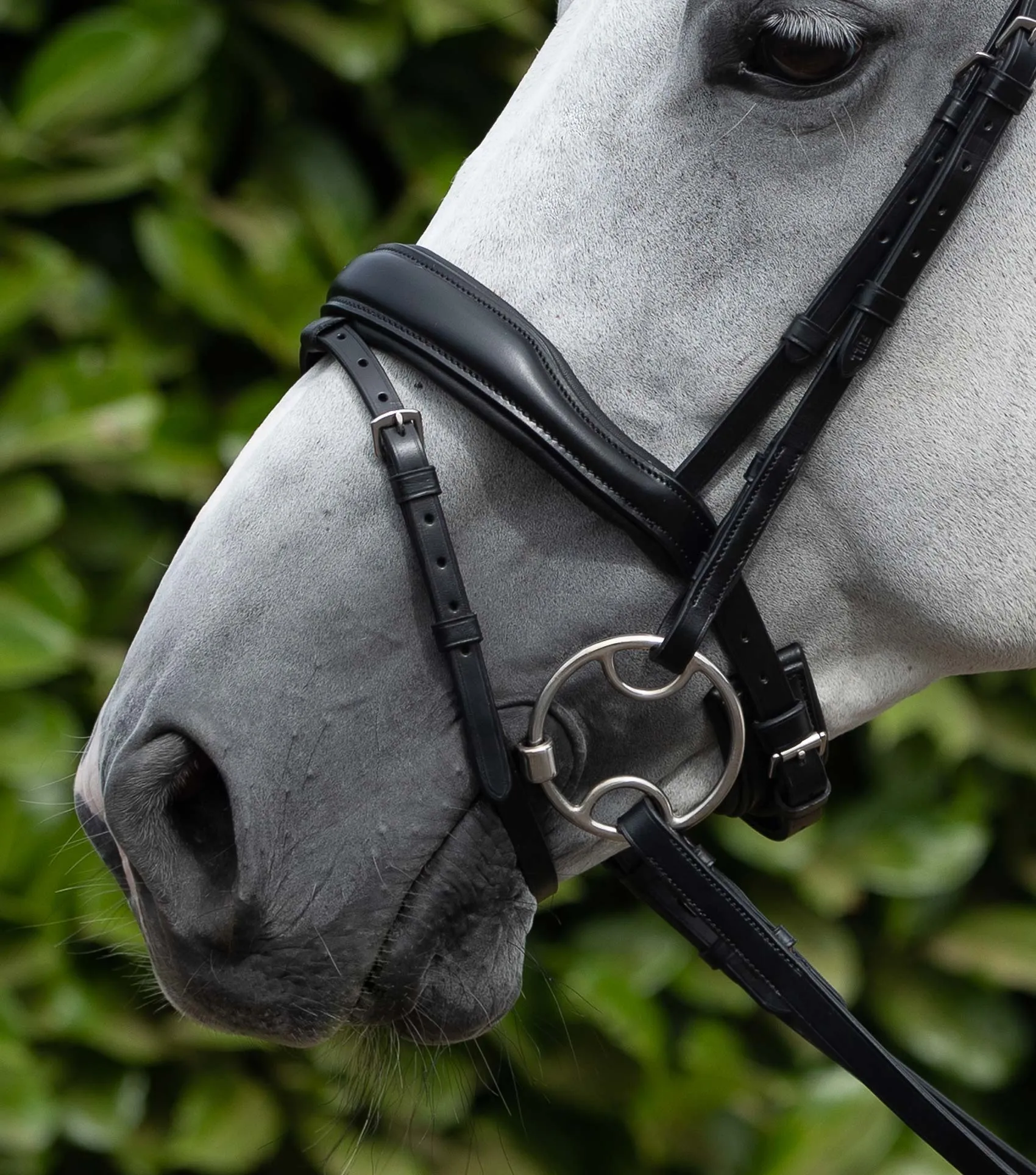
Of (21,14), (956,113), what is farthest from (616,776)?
(21,14)

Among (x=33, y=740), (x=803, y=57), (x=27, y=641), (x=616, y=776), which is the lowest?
(x=33, y=740)

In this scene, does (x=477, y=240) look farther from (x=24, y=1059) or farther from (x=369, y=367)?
(x=24, y=1059)

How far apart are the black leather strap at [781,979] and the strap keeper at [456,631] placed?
0.53ft

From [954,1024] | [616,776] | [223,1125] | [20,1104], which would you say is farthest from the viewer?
[954,1024]

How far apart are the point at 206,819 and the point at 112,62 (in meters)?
1.15

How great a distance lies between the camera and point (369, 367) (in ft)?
2.36

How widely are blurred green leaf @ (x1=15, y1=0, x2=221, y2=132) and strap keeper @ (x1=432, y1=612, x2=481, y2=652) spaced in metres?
1.15

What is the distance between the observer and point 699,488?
72 cm

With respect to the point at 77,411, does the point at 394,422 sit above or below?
above

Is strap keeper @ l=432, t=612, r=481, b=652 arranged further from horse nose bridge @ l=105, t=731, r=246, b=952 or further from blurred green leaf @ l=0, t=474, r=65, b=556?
blurred green leaf @ l=0, t=474, r=65, b=556

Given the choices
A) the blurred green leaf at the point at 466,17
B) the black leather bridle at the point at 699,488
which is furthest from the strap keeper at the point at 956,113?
the blurred green leaf at the point at 466,17

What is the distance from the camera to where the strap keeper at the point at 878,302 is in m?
0.69

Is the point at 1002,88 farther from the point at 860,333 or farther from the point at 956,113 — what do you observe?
the point at 860,333

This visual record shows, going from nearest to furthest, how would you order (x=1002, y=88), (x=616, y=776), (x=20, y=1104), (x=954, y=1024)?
(x=1002, y=88) < (x=616, y=776) < (x=20, y=1104) < (x=954, y=1024)
